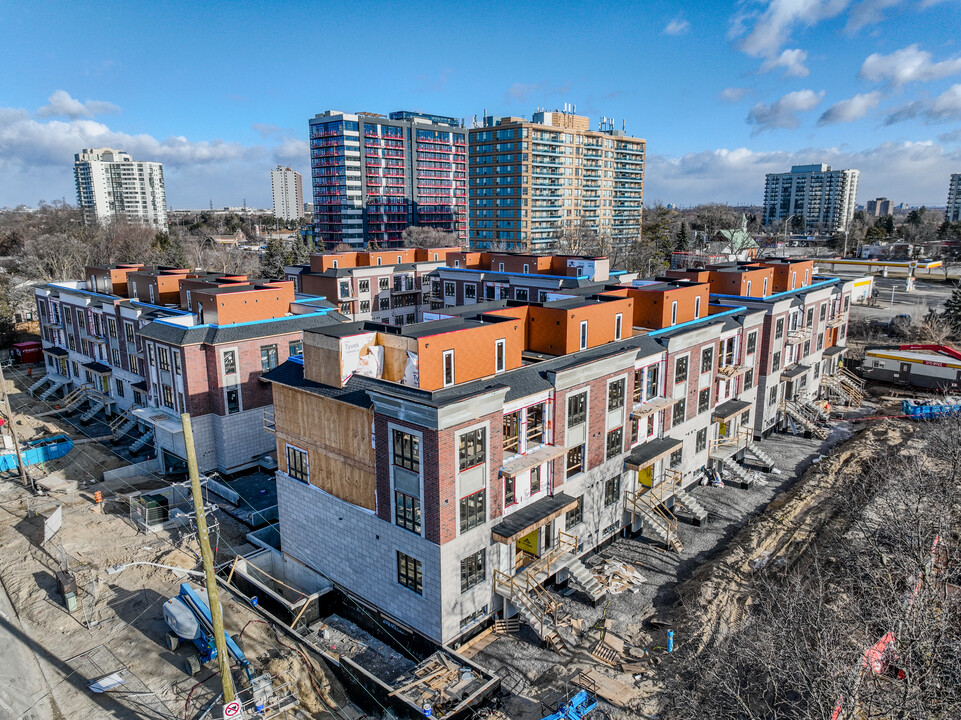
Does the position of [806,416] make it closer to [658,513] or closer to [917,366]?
[917,366]

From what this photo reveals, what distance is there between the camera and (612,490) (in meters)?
32.0

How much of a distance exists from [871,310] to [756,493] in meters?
67.6

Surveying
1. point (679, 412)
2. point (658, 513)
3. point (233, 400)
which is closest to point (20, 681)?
point (233, 400)

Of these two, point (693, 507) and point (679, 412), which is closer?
point (693, 507)

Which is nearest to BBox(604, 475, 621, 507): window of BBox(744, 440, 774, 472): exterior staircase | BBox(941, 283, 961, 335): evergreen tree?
BBox(744, 440, 774, 472): exterior staircase

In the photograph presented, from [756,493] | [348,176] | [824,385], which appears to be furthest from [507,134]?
[756,493]

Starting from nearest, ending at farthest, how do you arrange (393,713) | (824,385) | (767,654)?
(767,654)
(393,713)
(824,385)

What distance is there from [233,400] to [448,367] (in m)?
20.9

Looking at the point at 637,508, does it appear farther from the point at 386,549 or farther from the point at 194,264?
the point at 194,264

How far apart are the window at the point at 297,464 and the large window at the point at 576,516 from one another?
1269cm

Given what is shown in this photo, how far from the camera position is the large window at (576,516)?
1151 inches

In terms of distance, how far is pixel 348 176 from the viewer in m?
152

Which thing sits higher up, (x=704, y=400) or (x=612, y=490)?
(x=704, y=400)

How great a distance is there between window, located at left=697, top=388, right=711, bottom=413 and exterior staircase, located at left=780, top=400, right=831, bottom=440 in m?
14.3
